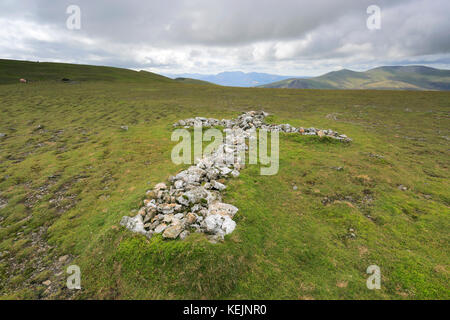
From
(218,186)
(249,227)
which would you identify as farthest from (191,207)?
(249,227)

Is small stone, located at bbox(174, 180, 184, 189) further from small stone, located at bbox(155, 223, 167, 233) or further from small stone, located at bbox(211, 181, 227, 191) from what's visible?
small stone, located at bbox(155, 223, 167, 233)

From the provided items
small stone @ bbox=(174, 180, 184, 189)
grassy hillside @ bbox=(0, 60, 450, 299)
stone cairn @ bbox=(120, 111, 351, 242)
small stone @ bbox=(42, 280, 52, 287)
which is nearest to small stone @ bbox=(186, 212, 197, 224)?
stone cairn @ bbox=(120, 111, 351, 242)

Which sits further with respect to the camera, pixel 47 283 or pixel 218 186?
pixel 218 186

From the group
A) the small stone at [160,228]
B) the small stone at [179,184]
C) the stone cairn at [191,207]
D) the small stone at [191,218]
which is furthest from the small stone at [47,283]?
the small stone at [179,184]

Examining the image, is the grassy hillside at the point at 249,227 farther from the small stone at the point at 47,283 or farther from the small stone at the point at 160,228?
the small stone at the point at 160,228

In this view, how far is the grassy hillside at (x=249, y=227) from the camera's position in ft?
21.8

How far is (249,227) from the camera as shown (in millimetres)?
8453

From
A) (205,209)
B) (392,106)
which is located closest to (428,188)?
(205,209)

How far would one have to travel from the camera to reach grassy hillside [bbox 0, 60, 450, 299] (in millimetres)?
6645

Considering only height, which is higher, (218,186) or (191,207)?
(218,186)

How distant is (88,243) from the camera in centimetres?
866

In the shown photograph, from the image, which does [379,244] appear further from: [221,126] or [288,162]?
[221,126]

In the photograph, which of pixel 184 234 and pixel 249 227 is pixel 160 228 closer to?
pixel 184 234
